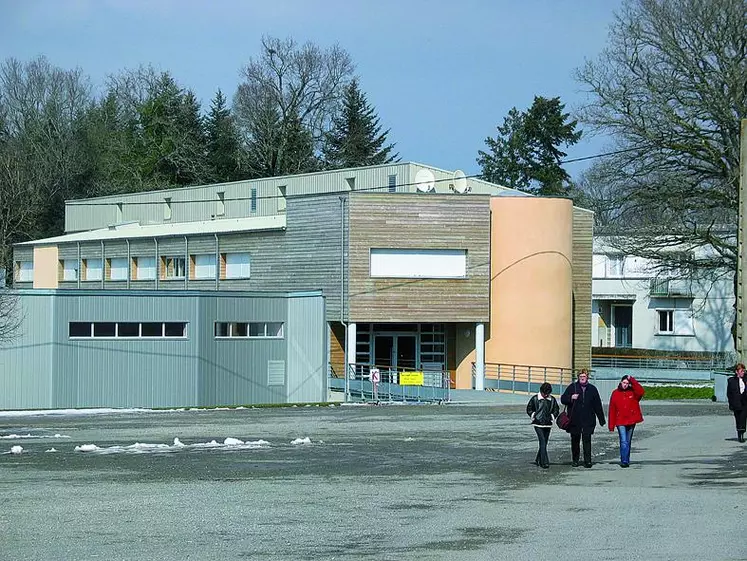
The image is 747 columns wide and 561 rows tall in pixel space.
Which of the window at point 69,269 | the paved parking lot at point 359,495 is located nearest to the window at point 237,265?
the window at point 69,269

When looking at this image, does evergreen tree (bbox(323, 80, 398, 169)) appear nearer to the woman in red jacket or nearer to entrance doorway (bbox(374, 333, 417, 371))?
entrance doorway (bbox(374, 333, 417, 371))

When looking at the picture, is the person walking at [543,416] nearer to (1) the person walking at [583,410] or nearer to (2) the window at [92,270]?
(1) the person walking at [583,410]

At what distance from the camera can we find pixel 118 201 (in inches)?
3029

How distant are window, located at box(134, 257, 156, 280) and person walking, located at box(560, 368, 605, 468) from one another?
141 ft

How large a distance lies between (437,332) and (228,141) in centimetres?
4233

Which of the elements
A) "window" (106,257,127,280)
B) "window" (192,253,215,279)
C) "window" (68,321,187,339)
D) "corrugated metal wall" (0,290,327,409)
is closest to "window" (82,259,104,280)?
"window" (106,257,127,280)

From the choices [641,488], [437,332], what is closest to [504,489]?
[641,488]

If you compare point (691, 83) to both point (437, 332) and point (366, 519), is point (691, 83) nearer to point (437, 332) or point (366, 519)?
point (437, 332)

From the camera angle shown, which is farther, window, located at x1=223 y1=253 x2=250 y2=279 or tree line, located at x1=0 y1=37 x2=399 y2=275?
tree line, located at x1=0 y1=37 x2=399 y2=275

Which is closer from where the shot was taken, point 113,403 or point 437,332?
point 113,403

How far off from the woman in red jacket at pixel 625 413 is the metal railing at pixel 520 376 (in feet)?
98.7

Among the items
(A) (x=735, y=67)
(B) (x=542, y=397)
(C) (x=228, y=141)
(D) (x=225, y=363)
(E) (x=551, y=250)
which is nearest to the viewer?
(B) (x=542, y=397)

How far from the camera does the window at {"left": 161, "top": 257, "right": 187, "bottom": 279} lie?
5927 centimetres

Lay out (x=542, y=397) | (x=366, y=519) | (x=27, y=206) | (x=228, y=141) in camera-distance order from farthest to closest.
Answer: (x=228, y=141)
(x=27, y=206)
(x=542, y=397)
(x=366, y=519)
